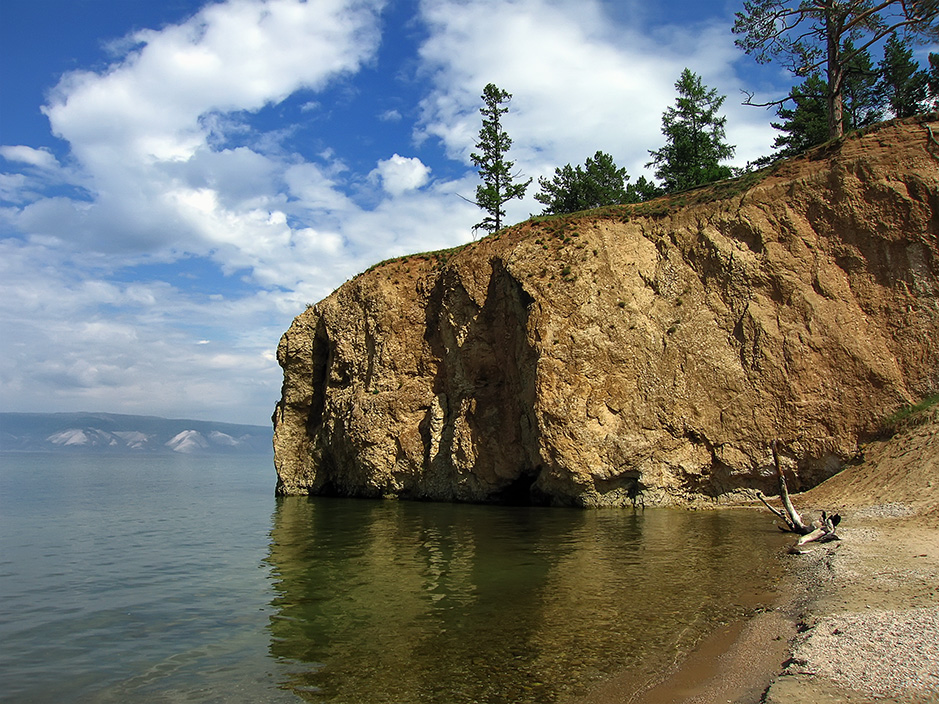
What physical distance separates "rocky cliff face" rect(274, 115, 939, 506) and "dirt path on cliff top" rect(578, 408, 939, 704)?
400 inches

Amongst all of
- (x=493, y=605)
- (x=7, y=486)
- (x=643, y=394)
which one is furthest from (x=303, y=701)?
(x=7, y=486)

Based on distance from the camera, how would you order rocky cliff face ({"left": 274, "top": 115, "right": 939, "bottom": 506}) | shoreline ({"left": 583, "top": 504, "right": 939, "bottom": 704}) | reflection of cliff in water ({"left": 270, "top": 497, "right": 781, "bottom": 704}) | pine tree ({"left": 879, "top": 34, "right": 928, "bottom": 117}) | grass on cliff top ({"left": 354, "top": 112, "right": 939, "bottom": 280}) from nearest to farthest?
shoreline ({"left": 583, "top": 504, "right": 939, "bottom": 704}), reflection of cliff in water ({"left": 270, "top": 497, "right": 781, "bottom": 704}), rocky cliff face ({"left": 274, "top": 115, "right": 939, "bottom": 506}), grass on cliff top ({"left": 354, "top": 112, "right": 939, "bottom": 280}), pine tree ({"left": 879, "top": 34, "right": 928, "bottom": 117})

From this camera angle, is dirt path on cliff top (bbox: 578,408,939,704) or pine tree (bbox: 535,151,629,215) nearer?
dirt path on cliff top (bbox: 578,408,939,704)

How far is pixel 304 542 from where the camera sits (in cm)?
2066

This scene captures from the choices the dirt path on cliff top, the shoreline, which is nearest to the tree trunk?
the dirt path on cliff top

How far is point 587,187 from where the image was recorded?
49.8m

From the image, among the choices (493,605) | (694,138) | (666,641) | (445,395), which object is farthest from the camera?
(694,138)

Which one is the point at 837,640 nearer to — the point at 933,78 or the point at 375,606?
the point at 375,606

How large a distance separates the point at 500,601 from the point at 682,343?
18.6 metres

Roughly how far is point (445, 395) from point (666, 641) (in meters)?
24.3

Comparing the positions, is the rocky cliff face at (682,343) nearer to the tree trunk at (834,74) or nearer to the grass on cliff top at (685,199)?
the grass on cliff top at (685,199)

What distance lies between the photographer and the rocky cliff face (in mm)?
25719

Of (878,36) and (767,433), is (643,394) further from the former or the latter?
(878,36)

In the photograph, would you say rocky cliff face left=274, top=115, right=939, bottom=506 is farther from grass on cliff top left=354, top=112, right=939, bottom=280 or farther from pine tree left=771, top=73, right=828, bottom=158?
pine tree left=771, top=73, right=828, bottom=158
